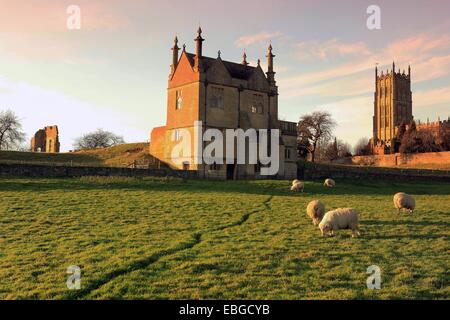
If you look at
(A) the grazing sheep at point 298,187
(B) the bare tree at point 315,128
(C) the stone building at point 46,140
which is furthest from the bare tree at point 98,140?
(A) the grazing sheep at point 298,187

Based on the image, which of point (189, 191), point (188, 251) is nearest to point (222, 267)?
point (188, 251)

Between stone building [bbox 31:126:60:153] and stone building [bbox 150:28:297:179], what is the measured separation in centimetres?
3285

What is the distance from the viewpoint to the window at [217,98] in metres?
52.3

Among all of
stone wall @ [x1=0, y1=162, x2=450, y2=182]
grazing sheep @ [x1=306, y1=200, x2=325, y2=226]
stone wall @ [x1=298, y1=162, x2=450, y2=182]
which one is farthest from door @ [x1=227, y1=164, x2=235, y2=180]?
grazing sheep @ [x1=306, y1=200, x2=325, y2=226]

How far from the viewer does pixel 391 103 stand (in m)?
166

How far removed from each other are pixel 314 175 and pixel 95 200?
3723cm

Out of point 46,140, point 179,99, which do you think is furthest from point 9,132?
point 179,99

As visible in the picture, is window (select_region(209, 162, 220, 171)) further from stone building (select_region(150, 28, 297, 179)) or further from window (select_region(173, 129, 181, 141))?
window (select_region(173, 129, 181, 141))

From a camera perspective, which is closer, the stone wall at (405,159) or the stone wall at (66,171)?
the stone wall at (66,171)

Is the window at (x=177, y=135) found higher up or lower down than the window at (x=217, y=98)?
lower down

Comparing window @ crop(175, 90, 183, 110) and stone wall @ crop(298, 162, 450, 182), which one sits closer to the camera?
window @ crop(175, 90, 183, 110)

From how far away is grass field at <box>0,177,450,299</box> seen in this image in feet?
36.7

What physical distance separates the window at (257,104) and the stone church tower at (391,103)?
11958cm

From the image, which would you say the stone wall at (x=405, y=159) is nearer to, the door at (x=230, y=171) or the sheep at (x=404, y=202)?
the door at (x=230, y=171)
